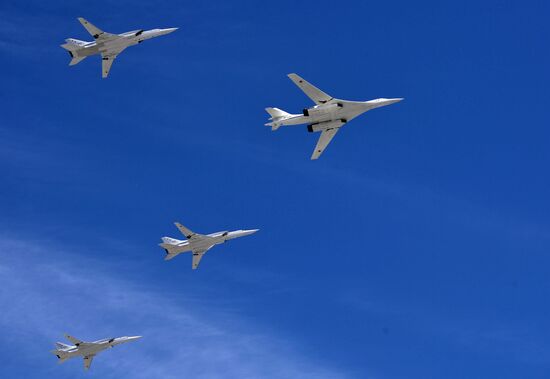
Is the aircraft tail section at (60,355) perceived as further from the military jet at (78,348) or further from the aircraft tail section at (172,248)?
the aircraft tail section at (172,248)

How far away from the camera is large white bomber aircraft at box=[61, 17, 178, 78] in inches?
5507

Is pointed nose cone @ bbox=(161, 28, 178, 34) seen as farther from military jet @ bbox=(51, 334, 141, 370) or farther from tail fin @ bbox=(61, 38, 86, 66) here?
military jet @ bbox=(51, 334, 141, 370)

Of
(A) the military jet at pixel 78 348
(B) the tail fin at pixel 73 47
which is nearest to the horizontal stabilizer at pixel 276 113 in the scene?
(B) the tail fin at pixel 73 47

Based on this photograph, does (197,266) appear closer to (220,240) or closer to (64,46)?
(220,240)

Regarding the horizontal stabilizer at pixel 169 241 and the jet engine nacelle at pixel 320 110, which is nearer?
the jet engine nacelle at pixel 320 110

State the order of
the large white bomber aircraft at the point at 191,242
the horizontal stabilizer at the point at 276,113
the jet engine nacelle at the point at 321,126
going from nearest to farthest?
the horizontal stabilizer at the point at 276,113, the jet engine nacelle at the point at 321,126, the large white bomber aircraft at the point at 191,242

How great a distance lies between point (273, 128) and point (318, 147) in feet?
32.6

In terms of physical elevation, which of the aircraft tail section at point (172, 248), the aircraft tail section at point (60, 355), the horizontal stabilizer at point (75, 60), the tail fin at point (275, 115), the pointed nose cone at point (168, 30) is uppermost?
the pointed nose cone at point (168, 30)

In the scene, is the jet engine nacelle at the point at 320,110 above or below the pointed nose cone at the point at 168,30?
below

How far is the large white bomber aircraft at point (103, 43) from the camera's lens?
13988 cm

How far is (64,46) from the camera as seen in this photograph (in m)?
140

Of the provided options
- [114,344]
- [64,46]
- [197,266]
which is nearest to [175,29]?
[64,46]

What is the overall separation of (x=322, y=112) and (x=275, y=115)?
21.7 feet

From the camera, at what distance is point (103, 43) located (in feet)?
462
